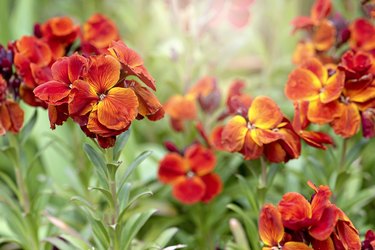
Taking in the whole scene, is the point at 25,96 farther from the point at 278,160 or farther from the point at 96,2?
the point at 96,2

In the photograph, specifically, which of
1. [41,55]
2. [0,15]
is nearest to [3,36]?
[0,15]

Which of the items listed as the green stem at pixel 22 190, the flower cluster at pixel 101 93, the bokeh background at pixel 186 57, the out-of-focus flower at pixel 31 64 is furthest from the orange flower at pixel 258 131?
the green stem at pixel 22 190

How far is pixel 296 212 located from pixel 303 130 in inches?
14.5

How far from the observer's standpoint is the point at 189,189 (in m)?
1.91

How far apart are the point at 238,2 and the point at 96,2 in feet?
3.19

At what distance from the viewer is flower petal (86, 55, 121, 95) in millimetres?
1167

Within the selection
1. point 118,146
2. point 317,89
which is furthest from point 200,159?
point 118,146

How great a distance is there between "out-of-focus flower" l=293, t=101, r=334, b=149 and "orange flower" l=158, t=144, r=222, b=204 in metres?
0.49

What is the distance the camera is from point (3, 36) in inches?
97.4

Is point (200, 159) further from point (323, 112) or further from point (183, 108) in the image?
point (323, 112)

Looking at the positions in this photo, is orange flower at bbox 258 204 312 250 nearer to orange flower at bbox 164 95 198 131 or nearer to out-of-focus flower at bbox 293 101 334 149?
out-of-focus flower at bbox 293 101 334 149

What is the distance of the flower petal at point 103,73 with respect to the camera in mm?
1167

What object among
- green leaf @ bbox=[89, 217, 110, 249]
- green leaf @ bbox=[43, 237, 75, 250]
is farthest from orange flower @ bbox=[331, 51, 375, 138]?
green leaf @ bbox=[43, 237, 75, 250]

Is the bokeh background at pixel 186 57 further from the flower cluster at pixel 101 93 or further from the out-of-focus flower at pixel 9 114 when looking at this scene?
the flower cluster at pixel 101 93
